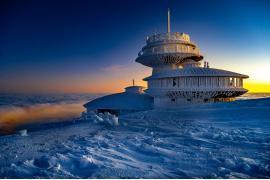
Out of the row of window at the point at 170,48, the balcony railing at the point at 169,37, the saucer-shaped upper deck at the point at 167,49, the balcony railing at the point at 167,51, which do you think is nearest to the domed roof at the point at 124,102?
the saucer-shaped upper deck at the point at 167,49

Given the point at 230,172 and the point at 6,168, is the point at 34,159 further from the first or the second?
the point at 230,172

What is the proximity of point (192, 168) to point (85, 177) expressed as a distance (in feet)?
4.80

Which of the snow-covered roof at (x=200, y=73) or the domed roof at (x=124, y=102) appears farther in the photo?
the domed roof at (x=124, y=102)

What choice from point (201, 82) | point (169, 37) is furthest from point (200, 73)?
point (169, 37)

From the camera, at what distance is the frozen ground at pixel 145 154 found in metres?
2.86

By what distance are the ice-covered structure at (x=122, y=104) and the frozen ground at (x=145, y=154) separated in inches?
449

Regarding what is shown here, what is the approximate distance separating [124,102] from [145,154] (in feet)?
46.9

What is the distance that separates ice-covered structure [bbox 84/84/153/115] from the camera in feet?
55.7

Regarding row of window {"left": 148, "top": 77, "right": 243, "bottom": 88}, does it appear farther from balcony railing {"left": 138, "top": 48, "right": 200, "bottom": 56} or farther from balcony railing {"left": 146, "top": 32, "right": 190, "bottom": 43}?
balcony railing {"left": 146, "top": 32, "right": 190, "bottom": 43}

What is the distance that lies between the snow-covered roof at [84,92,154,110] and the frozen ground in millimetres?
11464

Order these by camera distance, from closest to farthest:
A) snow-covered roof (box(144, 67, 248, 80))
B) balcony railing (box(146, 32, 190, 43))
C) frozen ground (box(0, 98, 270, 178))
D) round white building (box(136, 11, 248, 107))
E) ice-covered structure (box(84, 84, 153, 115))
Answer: frozen ground (box(0, 98, 270, 178))
snow-covered roof (box(144, 67, 248, 80))
round white building (box(136, 11, 248, 107))
ice-covered structure (box(84, 84, 153, 115))
balcony railing (box(146, 32, 190, 43))

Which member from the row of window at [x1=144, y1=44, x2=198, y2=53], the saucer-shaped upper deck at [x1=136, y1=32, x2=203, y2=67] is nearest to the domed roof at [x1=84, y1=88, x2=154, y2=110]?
the saucer-shaped upper deck at [x1=136, y1=32, x2=203, y2=67]

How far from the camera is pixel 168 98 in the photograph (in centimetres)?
1498

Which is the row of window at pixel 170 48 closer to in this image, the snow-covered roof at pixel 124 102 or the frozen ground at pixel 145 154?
the snow-covered roof at pixel 124 102
